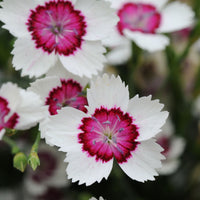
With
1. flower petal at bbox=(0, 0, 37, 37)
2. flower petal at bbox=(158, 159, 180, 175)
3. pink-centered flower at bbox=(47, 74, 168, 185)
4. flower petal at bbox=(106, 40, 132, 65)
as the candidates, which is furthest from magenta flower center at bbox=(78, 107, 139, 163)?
flower petal at bbox=(106, 40, 132, 65)

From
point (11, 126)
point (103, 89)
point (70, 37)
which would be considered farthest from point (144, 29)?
point (11, 126)

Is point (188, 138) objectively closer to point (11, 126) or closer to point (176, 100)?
point (176, 100)

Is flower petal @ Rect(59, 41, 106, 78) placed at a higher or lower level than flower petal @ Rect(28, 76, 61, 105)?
higher

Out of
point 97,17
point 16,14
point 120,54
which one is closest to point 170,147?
point 120,54

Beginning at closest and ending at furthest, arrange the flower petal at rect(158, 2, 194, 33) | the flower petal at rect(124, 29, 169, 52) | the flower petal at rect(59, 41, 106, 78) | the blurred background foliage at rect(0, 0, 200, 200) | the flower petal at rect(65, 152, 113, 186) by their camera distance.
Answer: the flower petal at rect(65, 152, 113, 186), the flower petal at rect(59, 41, 106, 78), the flower petal at rect(124, 29, 169, 52), the flower petal at rect(158, 2, 194, 33), the blurred background foliage at rect(0, 0, 200, 200)

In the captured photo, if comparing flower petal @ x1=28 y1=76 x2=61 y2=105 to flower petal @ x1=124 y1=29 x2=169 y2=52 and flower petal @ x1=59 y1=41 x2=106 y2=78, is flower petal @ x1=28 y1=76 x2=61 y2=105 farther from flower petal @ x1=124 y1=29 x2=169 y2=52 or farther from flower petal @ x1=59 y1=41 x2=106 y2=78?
flower petal @ x1=124 y1=29 x2=169 y2=52
